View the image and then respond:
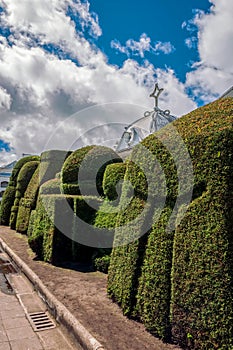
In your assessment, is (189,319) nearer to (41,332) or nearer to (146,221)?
(146,221)

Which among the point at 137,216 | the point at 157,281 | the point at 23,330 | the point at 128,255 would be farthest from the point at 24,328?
the point at 137,216

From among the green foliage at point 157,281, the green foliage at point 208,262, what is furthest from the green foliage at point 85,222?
the green foliage at point 208,262

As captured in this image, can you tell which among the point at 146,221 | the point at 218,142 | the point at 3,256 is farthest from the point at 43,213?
the point at 218,142

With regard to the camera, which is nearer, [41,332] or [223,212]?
[223,212]

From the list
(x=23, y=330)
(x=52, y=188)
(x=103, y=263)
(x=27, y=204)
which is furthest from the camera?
(x=27, y=204)

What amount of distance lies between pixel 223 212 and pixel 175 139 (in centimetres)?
Answer: 110

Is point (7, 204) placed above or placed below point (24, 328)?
above

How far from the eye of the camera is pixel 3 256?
327 inches

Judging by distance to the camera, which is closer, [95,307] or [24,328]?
[24,328]

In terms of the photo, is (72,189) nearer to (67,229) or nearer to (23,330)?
(67,229)

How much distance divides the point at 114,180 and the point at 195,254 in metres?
3.19

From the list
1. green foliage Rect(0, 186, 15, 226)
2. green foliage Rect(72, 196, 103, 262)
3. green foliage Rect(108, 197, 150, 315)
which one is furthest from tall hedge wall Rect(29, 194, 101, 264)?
green foliage Rect(0, 186, 15, 226)

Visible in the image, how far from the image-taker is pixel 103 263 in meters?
5.90

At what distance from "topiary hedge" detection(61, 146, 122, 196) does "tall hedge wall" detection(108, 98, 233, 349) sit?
3303mm
